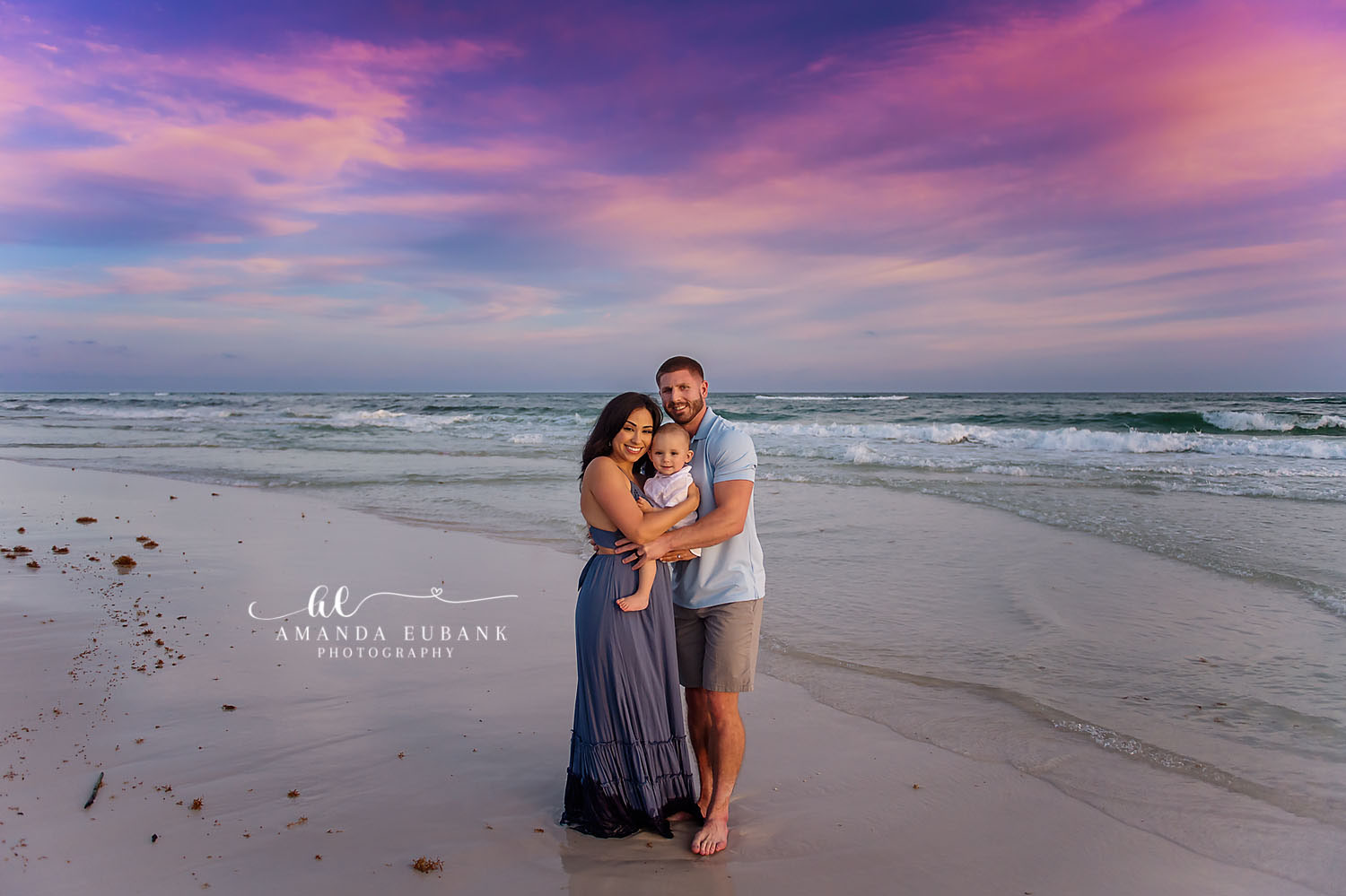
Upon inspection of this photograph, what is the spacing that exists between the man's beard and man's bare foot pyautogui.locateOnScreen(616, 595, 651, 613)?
2.70 ft

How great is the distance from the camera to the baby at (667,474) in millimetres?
3373

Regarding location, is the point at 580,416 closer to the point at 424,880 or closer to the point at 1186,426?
the point at 1186,426

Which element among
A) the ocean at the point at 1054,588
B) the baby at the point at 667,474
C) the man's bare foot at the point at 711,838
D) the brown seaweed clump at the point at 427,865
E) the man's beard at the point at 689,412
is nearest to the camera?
the brown seaweed clump at the point at 427,865

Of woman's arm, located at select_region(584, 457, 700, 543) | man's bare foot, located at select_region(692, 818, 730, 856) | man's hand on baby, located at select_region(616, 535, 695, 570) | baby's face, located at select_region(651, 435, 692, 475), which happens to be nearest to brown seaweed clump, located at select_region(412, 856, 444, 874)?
man's bare foot, located at select_region(692, 818, 730, 856)

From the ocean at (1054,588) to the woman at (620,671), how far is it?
67.4 inches

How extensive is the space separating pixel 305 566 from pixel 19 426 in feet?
104

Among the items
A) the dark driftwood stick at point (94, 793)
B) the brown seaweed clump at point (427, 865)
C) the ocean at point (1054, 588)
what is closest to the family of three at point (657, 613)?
the brown seaweed clump at point (427, 865)

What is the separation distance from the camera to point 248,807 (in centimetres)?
343

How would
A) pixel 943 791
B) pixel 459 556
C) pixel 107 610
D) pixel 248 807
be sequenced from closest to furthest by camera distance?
pixel 248 807 → pixel 943 791 → pixel 107 610 → pixel 459 556

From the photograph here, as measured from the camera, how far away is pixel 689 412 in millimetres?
3592

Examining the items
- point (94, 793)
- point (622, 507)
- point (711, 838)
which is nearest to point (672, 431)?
point (622, 507)

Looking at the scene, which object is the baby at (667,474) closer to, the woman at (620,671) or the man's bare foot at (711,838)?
Result: the woman at (620,671)

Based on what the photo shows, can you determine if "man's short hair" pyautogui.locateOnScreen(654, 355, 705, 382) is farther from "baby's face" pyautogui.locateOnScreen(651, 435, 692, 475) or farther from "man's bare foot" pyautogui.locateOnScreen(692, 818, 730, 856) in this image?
"man's bare foot" pyautogui.locateOnScreen(692, 818, 730, 856)

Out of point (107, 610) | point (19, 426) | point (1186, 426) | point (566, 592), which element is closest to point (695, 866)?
point (566, 592)
